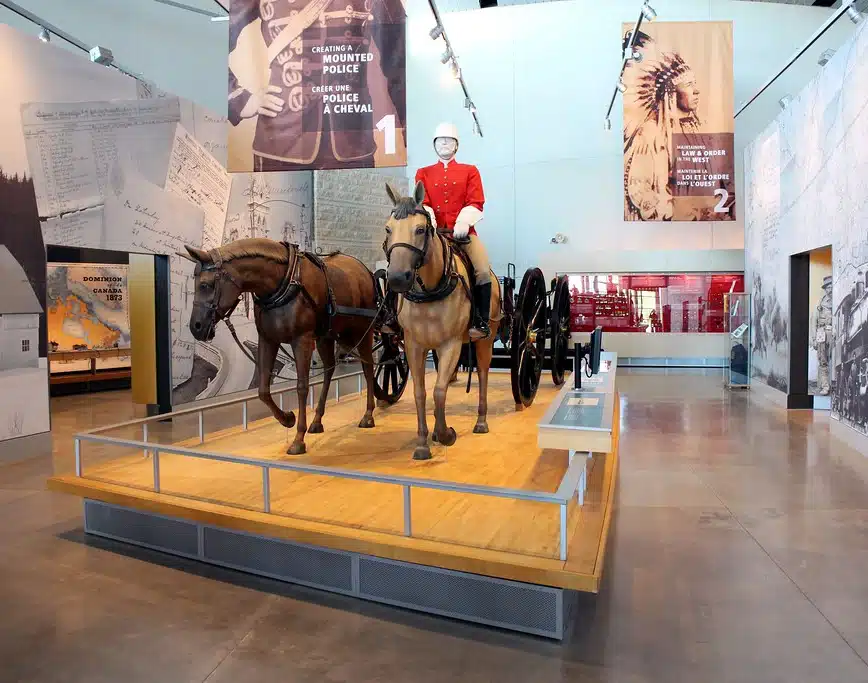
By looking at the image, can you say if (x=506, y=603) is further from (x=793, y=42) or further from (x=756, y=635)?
(x=793, y=42)

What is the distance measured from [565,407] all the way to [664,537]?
1.09 metres

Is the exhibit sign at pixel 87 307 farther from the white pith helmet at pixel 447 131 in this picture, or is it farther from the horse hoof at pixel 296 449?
the white pith helmet at pixel 447 131

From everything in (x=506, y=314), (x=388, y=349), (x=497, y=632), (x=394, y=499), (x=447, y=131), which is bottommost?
(x=497, y=632)

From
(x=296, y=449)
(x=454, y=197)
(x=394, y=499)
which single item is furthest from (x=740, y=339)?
(x=394, y=499)

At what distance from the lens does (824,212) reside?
873 cm

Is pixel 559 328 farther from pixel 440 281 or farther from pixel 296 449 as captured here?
pixel 296 449

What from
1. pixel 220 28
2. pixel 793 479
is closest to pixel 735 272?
pixel 793 479

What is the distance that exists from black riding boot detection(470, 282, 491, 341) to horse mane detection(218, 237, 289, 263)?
150 cm

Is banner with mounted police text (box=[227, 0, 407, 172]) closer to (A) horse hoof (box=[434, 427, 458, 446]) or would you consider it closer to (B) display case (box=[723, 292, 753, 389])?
(A) horse hoof (box=[434, 427, 458, 446])

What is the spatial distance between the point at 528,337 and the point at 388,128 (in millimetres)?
2860

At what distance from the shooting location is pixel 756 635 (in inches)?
125

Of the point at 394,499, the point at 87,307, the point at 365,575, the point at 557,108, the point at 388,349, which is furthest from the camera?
the point at 557,108

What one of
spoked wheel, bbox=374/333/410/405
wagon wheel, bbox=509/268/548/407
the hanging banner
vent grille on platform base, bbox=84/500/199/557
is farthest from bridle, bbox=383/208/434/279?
the hanging banner

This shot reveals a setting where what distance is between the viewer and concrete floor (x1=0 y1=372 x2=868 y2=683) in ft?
9.48
